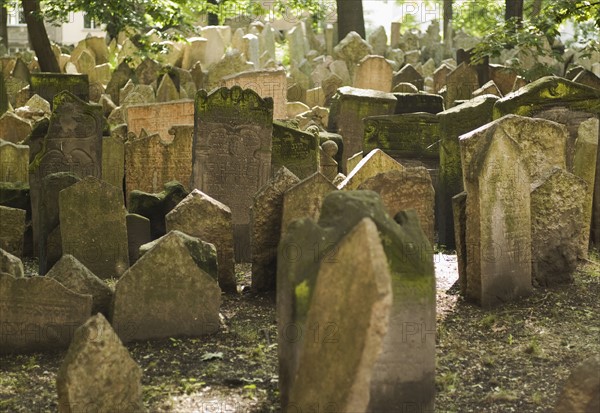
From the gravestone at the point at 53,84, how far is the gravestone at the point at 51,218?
900 centimetres

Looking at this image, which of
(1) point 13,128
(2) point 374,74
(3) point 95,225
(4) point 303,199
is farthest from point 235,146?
(2) point 374,74

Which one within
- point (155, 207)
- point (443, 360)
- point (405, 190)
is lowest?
point (443, 360)

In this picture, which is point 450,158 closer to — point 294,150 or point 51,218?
point 294,150

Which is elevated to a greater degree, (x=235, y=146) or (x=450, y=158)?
(x=235, y=146)

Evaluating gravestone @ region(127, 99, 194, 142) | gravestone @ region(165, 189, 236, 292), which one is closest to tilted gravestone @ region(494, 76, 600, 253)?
gravestone @ region(165, 189, 236, 292)

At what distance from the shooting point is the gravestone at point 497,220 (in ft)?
26.7

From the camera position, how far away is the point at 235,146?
1088 cm

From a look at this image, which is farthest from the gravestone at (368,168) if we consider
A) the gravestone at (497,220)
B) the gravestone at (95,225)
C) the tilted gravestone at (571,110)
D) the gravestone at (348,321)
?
the gravestone at (348,321)

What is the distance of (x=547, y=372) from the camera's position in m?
6.74

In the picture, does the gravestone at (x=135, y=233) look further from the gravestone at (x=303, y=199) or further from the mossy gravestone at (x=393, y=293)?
the mossy gravestone at (x=393, y=293)

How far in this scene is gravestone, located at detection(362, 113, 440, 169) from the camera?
1273 centimetres

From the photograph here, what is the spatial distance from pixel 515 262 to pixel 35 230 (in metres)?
5.21

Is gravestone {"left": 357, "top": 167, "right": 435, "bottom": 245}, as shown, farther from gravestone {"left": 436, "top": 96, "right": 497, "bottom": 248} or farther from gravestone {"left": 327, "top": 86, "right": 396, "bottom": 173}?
gravestone {"left": 327, "top": 86, "right": 396, "bottom": 173}

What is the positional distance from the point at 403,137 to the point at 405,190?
12.6 feet
